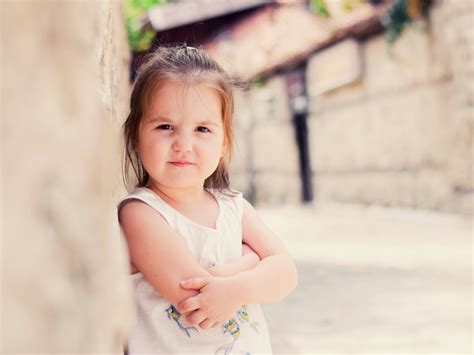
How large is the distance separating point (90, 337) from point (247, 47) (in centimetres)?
1426

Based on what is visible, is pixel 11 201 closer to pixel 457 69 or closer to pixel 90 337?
pixel 90 337

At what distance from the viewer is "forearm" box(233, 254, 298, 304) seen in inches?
51.4

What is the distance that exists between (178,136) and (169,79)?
13cm

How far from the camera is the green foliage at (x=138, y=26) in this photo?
31.5 ft

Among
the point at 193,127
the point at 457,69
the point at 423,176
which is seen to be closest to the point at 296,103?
the point at 423,176

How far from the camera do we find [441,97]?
7.30 metres

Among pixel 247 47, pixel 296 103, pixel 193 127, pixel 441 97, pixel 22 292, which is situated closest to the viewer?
pixel 22 292

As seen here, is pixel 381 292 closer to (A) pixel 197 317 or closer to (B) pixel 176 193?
(B) pixel 176 193

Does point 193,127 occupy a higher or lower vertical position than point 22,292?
higher

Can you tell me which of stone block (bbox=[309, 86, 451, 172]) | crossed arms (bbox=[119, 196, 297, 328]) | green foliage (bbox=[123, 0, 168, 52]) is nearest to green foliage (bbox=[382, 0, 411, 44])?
stone block (bbox=[309, 86, 451, 172])

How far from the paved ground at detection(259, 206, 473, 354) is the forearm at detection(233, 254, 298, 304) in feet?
3.44

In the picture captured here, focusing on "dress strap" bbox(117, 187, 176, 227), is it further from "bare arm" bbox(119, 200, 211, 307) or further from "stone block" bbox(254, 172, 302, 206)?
"stone block" bbox(254, 172, 302, 206)

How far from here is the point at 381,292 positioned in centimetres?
384

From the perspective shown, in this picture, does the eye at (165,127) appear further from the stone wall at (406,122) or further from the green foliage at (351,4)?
the green foliage at (351,4)
